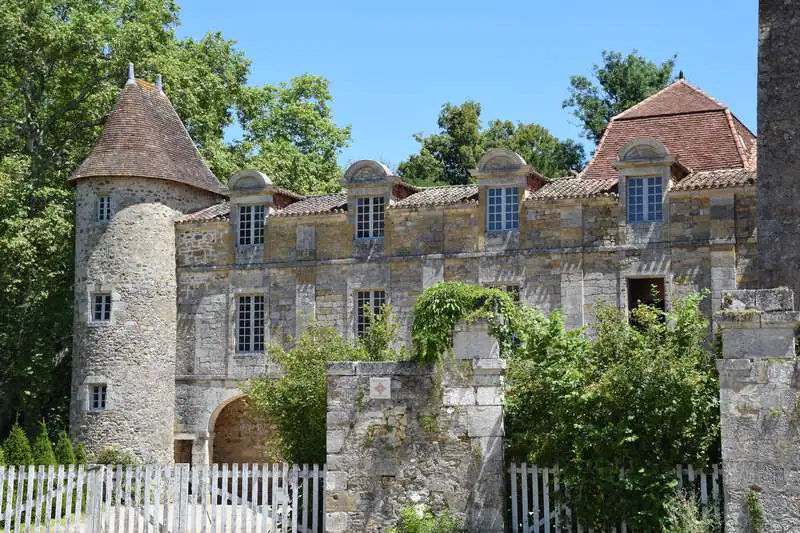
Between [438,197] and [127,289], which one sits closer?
[438,197]

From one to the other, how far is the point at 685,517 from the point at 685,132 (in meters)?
16.3

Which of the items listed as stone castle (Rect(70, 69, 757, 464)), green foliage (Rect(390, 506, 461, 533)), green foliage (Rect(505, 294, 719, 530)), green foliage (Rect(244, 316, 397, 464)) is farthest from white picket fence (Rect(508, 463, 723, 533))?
stone castle (Rect(70, 69, 757, 464))

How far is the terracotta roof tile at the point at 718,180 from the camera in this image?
23828 mm

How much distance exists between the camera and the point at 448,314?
47.4 feet

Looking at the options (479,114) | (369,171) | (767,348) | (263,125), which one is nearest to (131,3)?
(263,125)

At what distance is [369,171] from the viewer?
89.2ft

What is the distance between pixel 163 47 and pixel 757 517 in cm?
2550

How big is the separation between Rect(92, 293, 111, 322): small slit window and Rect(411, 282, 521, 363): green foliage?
1497 cm

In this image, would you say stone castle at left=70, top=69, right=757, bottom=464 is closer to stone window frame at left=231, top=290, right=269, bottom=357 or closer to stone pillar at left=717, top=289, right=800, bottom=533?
stone window frame at left=231, top=290, right=269, bottom=357

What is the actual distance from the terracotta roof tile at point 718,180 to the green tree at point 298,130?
14.3 meters

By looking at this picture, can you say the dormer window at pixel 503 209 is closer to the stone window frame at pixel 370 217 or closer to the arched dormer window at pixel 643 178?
the arched dormer window at pixel 643 178

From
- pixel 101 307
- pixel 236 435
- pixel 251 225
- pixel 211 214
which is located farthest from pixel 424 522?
pixel 211 214

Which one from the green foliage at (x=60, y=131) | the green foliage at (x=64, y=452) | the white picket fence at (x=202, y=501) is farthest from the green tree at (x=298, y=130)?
the white picket fence at (x=202, y=501)

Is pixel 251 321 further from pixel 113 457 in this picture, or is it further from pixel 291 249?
pixel 113 457
